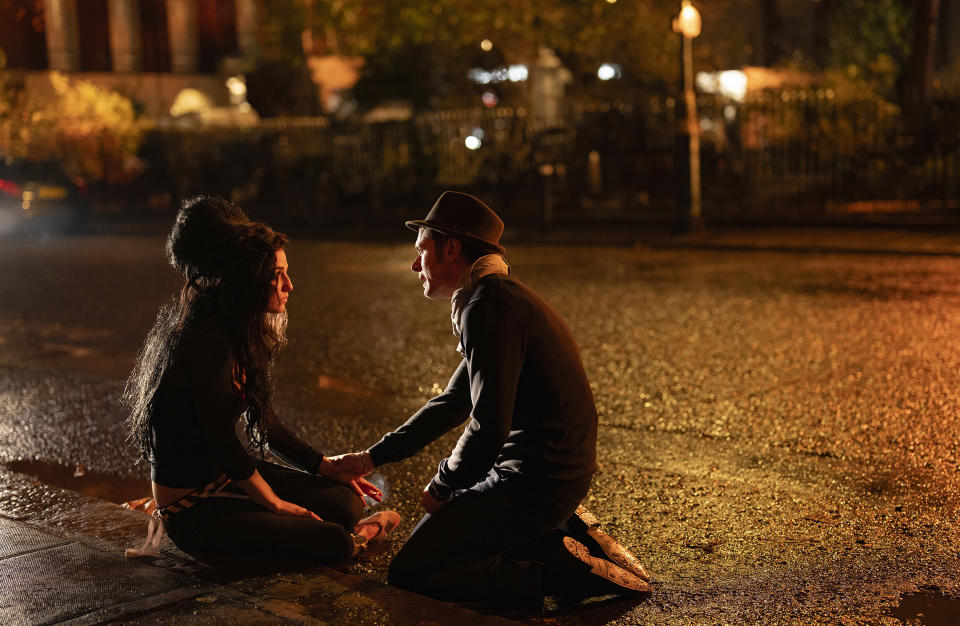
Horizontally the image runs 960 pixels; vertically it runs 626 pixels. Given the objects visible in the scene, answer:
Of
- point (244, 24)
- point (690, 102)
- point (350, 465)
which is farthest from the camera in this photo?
point (244, 24)

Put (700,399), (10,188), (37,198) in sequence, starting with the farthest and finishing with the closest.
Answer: (37,198) → (10,188) → (700,399)

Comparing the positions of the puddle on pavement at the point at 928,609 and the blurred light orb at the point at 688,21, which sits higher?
the blurred light orb at the point at 688,21

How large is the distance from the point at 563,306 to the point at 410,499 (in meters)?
5.60

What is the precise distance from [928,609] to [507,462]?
1462 millimetres

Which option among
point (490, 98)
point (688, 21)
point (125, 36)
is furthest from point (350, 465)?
point (125, 36)

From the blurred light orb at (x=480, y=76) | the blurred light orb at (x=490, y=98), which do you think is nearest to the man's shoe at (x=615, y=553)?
the blurred light orb at (x=490, y=98)

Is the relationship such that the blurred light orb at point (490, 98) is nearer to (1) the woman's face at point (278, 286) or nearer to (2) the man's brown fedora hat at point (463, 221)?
(1) the woman's face at point (278, 286)

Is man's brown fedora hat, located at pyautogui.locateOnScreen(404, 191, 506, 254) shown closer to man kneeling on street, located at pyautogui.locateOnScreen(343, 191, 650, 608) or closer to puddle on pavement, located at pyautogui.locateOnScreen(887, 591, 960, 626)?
man kneeling on street, located at pyautogui.locateOnScreen(343, 191, 650, 608)

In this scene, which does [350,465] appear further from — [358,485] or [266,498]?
[266,498]

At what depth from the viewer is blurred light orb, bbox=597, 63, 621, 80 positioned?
31.3m

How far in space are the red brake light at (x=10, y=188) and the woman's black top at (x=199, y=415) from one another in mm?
18830

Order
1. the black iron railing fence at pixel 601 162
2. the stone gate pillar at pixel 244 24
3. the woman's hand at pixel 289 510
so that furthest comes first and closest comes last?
the stone gate pillar at pixel 244 24 < the black iron railing fence at pixel 601 162 < the woman's hand at pixel 289 510

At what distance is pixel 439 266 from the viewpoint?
3.82 m

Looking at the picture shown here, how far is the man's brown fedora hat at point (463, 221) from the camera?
12.2 ft
